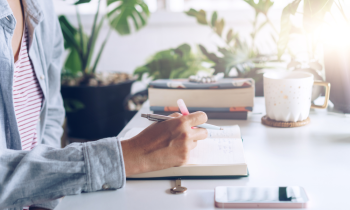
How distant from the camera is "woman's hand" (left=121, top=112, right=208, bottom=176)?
1.68ft

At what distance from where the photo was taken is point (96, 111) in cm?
168

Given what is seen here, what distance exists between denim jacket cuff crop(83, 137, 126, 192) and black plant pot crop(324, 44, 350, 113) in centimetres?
60

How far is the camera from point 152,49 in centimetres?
212

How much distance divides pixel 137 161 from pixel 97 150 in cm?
7

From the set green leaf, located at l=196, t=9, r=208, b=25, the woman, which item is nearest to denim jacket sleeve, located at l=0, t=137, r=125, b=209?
the woman

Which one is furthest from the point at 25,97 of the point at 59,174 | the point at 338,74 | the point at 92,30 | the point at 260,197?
the point at 92,30

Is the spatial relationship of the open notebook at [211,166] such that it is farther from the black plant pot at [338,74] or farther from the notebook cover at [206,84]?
the black plant pot at [338,74]

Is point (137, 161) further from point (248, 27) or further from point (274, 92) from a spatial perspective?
point (248, 27)

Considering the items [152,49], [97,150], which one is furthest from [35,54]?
[152,49]

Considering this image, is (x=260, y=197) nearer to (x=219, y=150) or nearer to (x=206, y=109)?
(x=219, y=150)

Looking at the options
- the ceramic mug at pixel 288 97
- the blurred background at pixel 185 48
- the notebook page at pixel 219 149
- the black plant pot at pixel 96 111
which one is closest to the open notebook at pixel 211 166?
the notebook page at pixel 219 149

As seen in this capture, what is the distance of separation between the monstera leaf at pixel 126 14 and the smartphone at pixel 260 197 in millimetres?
1334

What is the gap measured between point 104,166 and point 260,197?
0.78ft

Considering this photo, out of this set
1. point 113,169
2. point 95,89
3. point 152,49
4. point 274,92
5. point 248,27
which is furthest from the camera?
point 152,49
